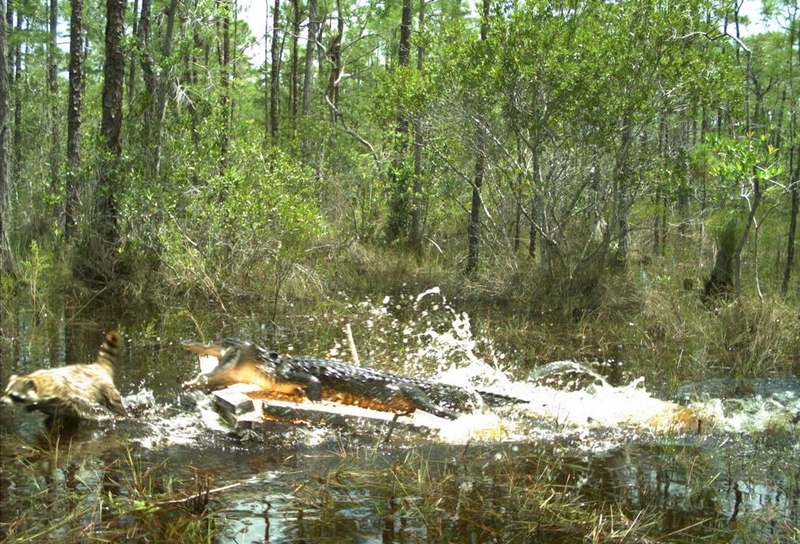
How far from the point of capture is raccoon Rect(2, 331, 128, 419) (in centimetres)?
527

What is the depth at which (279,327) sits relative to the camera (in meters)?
9.80

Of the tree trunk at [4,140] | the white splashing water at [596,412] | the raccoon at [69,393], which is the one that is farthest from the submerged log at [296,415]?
the tree trunk at [4,140]

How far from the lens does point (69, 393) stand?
5.32 meters

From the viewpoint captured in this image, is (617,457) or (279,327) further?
(279,327)

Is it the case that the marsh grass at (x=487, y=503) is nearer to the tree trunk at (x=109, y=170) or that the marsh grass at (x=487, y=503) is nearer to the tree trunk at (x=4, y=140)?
the tree trunk at (x=4, y=140)

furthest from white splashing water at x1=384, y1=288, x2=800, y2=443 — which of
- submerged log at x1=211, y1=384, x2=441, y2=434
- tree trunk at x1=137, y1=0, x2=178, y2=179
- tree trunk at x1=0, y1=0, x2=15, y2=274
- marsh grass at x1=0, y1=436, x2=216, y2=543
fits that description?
tree trunk at x1=137, y1=0, x2=178, y2=179

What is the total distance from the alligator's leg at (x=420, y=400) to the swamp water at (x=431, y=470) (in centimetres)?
22

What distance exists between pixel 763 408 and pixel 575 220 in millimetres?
6052

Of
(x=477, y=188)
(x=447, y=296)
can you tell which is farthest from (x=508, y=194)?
(x=447, y=296)

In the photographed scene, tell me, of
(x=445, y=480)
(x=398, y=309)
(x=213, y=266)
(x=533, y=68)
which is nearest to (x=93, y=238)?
(x=213, y=266)

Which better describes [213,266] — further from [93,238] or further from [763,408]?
[763,408]

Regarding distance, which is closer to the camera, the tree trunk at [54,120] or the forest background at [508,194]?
the forest background at [508,194]

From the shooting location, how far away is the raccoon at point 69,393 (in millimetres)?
5266

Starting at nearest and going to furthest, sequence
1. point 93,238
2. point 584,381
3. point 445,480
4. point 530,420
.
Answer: point 445,480, point 530,420, point 584,381, point 93,238
